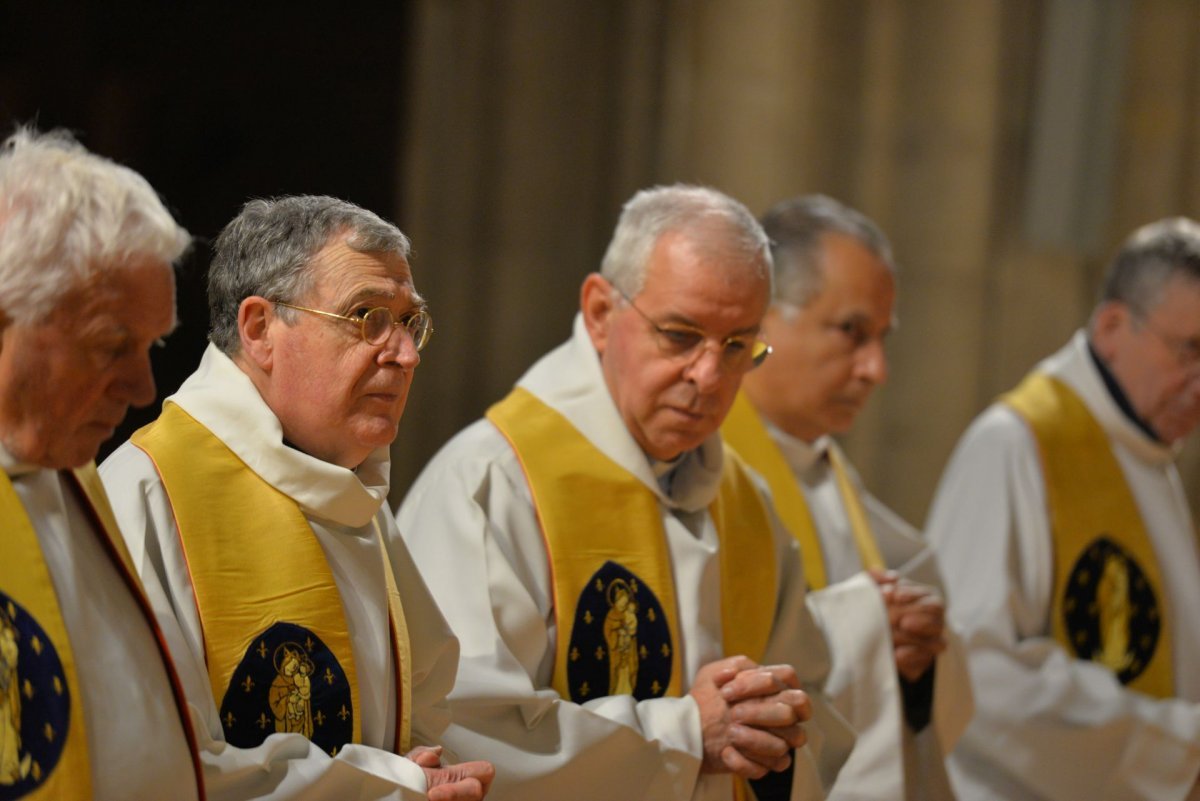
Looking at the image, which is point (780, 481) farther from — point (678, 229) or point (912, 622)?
point (678, 229)

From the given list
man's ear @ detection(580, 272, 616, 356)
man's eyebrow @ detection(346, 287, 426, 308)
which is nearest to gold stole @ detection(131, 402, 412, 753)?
man's eyebrow @ detection(346, 287, 426, 308)

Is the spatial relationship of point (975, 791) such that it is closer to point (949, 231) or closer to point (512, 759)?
point (512, 759)

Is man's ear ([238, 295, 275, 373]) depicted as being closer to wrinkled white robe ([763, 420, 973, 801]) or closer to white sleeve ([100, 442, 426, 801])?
white sleeve ([100, 442, 426, 801])

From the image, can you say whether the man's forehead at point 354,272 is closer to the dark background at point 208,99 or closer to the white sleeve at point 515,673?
the white sleeve at point 515,673

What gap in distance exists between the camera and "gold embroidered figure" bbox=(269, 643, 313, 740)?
10.1ft

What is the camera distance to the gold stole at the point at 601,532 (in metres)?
3.98

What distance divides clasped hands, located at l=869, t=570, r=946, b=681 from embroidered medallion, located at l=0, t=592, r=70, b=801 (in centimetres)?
272

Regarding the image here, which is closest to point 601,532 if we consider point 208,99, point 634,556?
point 634,556

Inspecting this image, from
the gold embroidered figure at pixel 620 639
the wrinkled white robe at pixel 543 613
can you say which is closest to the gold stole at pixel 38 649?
the wrinkled white robe at pixel 543 613

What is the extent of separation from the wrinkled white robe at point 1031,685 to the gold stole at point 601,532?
1.27 m

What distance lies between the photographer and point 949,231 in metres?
8.23

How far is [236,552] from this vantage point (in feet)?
10.1

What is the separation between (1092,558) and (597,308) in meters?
2.29

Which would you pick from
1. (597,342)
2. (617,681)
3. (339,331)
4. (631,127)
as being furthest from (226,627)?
(631,127)
